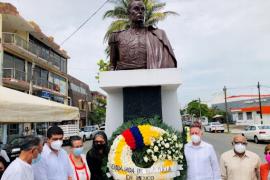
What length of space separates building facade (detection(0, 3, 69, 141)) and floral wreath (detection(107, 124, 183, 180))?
18.1 metres

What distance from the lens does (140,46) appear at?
17.4ft

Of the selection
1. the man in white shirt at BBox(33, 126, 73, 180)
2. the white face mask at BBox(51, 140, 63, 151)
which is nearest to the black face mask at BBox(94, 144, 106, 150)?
the man in white shirt at BBox(33, 126, 73, 180)

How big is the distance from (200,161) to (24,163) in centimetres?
209

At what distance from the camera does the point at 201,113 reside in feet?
199

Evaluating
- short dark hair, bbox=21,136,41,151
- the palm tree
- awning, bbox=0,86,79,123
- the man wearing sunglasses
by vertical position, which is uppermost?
the palm tree

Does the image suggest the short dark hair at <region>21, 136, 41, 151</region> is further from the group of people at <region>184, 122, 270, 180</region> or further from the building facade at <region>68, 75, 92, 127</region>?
the building facade at <region>68, 75, 92, 127</region>

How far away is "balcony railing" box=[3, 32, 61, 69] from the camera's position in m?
23.1

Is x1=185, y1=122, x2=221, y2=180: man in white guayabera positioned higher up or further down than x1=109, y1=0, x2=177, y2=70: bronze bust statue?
further down

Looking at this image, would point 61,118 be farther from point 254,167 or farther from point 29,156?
point 254,167

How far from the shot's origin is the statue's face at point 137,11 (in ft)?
17.3

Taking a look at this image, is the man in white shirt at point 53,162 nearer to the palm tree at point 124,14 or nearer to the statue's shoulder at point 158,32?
the statue's shoulder at point 158,32

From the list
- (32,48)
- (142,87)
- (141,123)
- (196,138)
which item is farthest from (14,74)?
(196,138)

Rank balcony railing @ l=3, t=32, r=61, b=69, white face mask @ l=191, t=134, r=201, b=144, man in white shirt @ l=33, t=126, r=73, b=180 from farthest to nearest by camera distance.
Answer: balcony railing @ l=3, t=32, r=61, b=69 < white face mask @ l=191, t=134, r=201, b=144 < man in white shirt @ l=33, t=126, r=73, b=180

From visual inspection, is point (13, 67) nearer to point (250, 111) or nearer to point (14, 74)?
point (14, 74)
